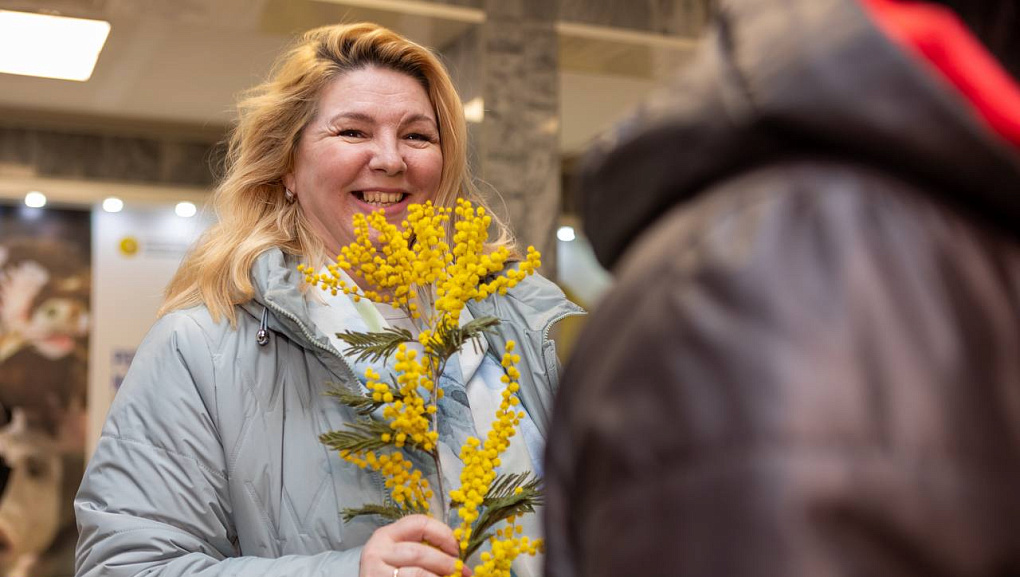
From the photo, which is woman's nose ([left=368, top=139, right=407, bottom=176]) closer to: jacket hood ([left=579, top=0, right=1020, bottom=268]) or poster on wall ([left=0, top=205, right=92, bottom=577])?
jacket hood ([left=579, top=0, right=1020, bottom=268])

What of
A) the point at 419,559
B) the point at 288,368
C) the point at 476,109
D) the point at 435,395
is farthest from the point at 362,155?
the point at 476,109

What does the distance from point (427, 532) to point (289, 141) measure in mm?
1020

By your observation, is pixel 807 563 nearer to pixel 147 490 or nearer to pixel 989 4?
pixel 989 4

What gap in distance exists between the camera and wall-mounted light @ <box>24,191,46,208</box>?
827 cm

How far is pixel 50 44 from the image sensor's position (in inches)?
233

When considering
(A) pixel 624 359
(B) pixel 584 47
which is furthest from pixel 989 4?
(B) pixel 584 47

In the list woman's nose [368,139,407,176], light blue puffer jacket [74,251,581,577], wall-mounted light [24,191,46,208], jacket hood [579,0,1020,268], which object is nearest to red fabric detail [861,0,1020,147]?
jacket hood [579,0,1020,268]

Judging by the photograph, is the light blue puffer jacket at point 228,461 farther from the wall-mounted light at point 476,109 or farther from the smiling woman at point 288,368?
the wall-mounted light at point 476,109

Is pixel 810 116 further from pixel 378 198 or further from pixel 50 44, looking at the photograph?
pixel 50 44

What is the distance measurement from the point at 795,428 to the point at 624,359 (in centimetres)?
11

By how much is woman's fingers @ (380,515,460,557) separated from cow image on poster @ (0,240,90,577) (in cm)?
733

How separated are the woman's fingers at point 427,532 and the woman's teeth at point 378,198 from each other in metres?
0.81

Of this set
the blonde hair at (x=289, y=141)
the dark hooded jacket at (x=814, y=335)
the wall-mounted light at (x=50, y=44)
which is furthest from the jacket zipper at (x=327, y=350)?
the wall-mounted light at (x=50, y=44)

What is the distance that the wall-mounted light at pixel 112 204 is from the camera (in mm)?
8273
